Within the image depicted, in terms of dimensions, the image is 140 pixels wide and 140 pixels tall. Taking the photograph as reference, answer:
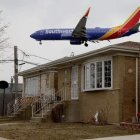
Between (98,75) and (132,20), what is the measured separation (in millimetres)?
4348

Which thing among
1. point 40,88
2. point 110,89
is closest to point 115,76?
point 110,89

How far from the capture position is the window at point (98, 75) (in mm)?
23781

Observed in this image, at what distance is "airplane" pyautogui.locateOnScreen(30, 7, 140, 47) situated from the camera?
18.7 metres

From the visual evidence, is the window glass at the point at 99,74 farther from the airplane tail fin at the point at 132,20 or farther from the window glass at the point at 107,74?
the airplane tail fin at the point at 132,20

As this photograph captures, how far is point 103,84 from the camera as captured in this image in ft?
78.2

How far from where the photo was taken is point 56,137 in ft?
53.3

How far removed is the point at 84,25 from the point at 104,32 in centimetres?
108

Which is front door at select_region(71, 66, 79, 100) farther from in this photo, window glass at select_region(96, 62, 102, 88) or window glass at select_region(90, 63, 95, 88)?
window glass at select_region(96, 62, 102, 88)

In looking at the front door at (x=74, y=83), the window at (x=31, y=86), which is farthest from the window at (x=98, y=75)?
the window at (x=31, y=86)

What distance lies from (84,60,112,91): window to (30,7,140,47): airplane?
379 centimetres

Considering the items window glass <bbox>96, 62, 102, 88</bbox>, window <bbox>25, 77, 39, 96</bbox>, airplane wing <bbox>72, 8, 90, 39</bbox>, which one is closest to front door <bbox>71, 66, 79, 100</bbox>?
window glass <bbox>96, 62, 102, 88</bbox>

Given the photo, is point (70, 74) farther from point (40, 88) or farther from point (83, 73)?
point (40, 88)

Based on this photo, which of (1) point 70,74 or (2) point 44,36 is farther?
(1) point 70,74

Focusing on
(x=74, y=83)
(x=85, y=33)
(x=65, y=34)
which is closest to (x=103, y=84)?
(x=74, y=83)
